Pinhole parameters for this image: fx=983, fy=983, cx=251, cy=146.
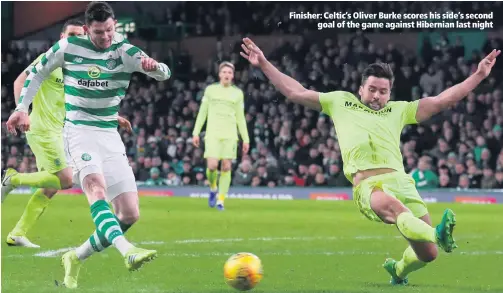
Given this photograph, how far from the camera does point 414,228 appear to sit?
6.76 m

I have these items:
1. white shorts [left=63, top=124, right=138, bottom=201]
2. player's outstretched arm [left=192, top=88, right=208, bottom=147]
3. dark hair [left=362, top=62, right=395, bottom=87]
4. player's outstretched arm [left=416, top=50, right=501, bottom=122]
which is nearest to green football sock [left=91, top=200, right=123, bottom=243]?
white shorts [left=63, top=124, right=138, bottom=201]

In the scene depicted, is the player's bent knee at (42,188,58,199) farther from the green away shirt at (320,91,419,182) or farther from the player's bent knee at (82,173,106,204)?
the green away shirt at (320,91,419,182)

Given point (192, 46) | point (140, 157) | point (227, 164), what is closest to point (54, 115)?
point (227, 164)

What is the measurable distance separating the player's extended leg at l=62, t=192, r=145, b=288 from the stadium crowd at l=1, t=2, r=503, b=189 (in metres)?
13.2

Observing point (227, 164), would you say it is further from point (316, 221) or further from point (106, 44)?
point (106, 44)

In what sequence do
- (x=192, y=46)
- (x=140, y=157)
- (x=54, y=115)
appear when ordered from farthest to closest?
(x=192, y=46), (x=140, y=157), (x=54, y=115)

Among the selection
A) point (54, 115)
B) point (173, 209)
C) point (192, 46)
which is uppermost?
point (192, 46)

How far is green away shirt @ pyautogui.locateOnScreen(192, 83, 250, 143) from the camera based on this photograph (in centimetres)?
1684

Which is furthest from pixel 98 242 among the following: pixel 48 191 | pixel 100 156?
pixel 48 191

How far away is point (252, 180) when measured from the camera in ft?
71.7

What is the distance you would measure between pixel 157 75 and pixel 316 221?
7.27m

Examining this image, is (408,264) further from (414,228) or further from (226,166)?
(226,166)

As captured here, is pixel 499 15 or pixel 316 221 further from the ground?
pixel 499 15

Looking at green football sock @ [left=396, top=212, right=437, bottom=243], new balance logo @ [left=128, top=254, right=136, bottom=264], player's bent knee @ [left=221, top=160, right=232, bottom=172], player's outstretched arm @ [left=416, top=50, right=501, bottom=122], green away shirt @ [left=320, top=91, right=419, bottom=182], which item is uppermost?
player's outstretched arm @ [left=416, top=50, right=501, bottom=122]
